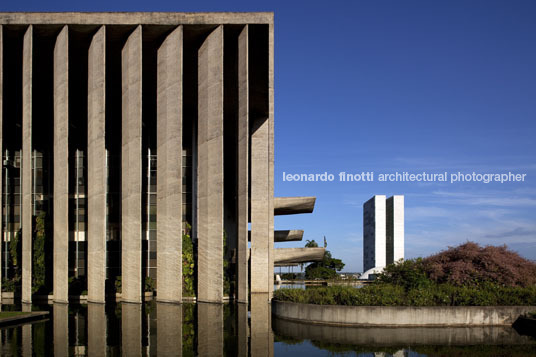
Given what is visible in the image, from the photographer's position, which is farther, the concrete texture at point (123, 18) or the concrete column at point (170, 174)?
the concrete texture at point (123, 18)

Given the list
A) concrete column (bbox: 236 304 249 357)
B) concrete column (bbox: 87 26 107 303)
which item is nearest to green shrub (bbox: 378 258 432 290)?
concrete column (bbox: 236 304 249 357)

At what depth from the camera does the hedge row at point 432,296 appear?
63.8 ft

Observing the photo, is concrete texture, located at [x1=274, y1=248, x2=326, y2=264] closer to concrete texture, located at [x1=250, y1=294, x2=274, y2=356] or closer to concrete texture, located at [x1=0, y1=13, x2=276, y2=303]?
concrete texture, located at [x1=250, y1=294, x2=274, y2=356]

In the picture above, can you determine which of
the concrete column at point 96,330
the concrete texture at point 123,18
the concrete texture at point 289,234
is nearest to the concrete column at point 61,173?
the concrete texture at point 123,18

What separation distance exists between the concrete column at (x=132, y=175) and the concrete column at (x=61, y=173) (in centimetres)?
300

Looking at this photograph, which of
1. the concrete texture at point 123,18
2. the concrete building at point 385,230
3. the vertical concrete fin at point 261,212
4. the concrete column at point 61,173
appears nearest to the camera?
the concrete column at point 61,173

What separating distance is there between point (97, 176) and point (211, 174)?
19.4ft

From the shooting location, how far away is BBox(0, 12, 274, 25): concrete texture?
86.9ft

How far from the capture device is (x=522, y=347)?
1474cm

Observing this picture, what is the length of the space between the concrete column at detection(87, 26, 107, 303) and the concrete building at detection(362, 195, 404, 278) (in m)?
105

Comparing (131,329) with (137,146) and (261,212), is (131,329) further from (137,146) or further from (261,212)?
(261,212)

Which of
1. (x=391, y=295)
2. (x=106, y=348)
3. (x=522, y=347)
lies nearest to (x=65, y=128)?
(x=106, y=348)

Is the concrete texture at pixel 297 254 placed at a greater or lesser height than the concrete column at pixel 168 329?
greater

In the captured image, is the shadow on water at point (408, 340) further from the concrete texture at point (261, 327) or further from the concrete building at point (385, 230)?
the concrete building at point (385, 230)
